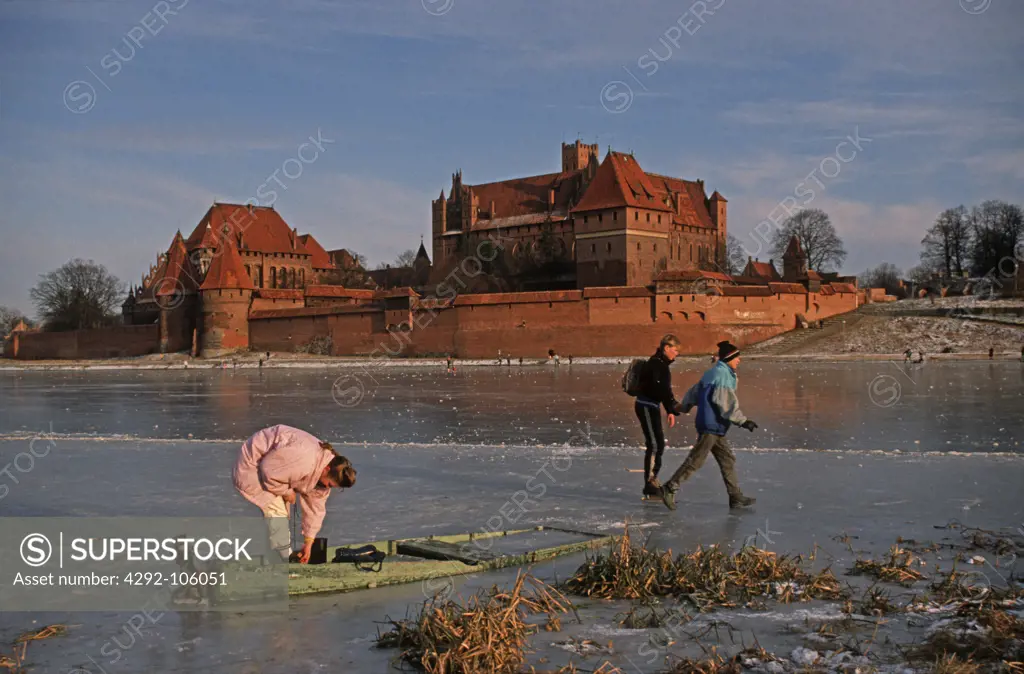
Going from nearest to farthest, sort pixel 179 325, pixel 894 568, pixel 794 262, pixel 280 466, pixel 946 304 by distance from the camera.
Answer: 1. pixel 280 466
2. pixel 894 568
3. pixel 946 304
4. pixel 179 325
5. pixel 794 262

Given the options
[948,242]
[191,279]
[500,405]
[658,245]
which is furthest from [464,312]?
[948,242]

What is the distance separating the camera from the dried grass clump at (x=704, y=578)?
4230 millimetres

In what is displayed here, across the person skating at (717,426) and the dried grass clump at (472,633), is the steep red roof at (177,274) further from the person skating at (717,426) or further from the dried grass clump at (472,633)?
the dried grass clump at (472,633)

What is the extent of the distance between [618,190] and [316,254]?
2365 cm

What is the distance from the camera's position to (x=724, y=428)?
21.4 ft

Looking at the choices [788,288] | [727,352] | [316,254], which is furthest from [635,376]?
[316,254]

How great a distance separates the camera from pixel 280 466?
429 cm

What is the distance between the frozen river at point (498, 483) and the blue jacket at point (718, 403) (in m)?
0.54

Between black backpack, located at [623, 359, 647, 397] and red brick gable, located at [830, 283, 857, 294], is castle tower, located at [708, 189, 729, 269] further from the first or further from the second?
black backpack, located at [623, 359, 647, 397]

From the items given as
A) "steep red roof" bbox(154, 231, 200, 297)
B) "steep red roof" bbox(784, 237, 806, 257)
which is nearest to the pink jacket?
"steep red roof" bbox(154, 231, 200, 297)

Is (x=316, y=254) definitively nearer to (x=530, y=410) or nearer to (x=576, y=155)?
(x=576, y=155)

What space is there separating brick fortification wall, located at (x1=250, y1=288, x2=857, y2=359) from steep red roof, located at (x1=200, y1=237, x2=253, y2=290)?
6356 millimetres

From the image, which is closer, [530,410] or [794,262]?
[530,410]

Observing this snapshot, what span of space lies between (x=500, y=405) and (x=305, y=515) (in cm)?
1290
